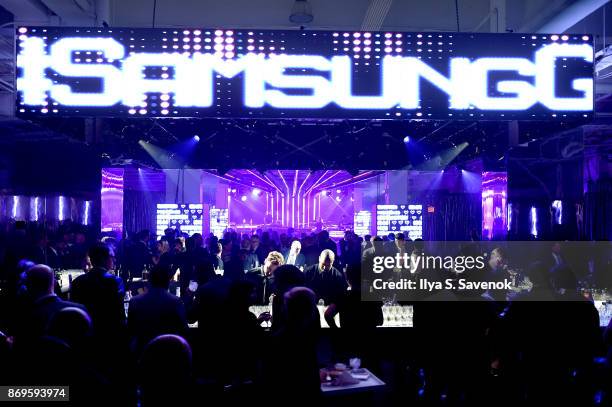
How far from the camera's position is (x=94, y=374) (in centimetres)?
303

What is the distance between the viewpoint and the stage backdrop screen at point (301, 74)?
4098mm

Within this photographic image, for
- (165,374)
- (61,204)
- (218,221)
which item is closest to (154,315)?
(165,374)

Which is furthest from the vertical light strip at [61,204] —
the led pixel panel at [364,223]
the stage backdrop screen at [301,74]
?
the stage backdrop screen at [301,74]

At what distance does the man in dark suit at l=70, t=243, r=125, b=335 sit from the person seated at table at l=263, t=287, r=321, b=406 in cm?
260

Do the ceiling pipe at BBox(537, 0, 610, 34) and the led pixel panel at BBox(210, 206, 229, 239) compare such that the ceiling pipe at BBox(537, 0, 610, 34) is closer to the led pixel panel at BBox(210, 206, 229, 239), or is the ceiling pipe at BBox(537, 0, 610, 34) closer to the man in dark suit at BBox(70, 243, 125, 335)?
the man in dark suit at BBox(70, 243, 125, 335)

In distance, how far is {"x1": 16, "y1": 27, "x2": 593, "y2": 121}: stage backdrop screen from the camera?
4.10 m

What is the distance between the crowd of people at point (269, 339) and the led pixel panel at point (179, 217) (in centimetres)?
759

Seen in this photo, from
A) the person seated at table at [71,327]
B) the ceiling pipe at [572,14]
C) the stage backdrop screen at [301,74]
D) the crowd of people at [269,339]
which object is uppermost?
the ceiling pipe at [572,14]

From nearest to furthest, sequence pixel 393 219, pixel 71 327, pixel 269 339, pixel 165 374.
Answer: pixel 165 374
pixel 71 327
pixel 269 339
pixel 393 219

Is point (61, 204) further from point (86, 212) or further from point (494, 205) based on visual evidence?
point (494, 205)

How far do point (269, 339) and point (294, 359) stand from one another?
0.87 feet

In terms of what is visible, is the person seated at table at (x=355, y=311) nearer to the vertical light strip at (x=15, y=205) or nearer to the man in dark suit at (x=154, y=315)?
the man in dark suit at (x=154, y=315)

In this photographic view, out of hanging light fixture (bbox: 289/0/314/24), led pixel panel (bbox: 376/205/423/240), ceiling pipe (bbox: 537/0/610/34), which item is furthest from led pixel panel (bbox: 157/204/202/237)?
ceiling pipe (bbox: 537/0/610/34)

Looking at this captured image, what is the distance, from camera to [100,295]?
561 centimetres
